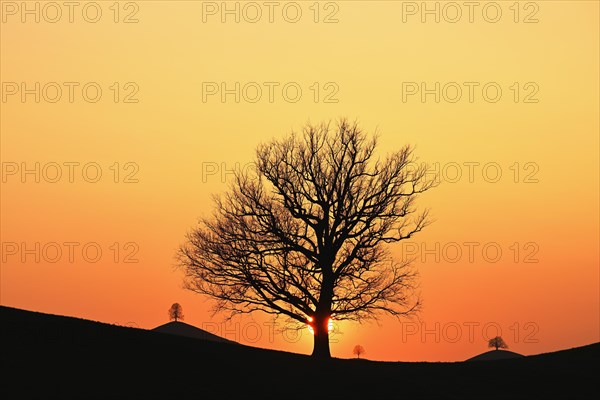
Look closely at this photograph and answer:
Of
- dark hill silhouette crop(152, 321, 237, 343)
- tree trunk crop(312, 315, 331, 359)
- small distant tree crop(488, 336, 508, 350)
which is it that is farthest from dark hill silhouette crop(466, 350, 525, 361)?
tree trunk crop(312, 315, 331, 359)

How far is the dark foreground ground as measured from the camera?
34594 millimetres

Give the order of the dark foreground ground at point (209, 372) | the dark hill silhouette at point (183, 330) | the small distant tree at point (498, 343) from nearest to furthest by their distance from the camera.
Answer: the dark foreground ground at point (209, 372)
the dark hill silhouette at point (183, 330)
the small distant tree at point (498, 343)

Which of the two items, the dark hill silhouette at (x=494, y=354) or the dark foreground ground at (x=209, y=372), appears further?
the dark hill silhouette at (x=494, y=354)

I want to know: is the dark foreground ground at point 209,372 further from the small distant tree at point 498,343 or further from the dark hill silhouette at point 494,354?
the small distant tree at point 498,343

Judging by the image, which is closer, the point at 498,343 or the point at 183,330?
the point at 183,330

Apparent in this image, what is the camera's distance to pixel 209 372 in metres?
38.2

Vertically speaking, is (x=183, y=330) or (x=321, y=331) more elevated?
(x=183, y=330)

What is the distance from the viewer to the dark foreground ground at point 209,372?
34594 mm

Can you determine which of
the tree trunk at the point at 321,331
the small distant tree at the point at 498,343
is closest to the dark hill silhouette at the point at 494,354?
the small distant tree at the point at 498,343

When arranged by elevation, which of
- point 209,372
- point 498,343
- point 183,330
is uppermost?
point 498,343

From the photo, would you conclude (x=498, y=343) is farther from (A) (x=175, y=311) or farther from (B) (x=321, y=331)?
(B) (x=321, y=331)

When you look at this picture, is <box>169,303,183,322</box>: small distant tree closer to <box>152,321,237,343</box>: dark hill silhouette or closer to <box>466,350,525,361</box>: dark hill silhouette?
<box>152,321,237,343</box>: dark hill silhouette

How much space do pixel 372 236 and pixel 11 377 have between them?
26.3 meters

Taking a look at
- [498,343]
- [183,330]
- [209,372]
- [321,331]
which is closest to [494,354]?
[498,343]
